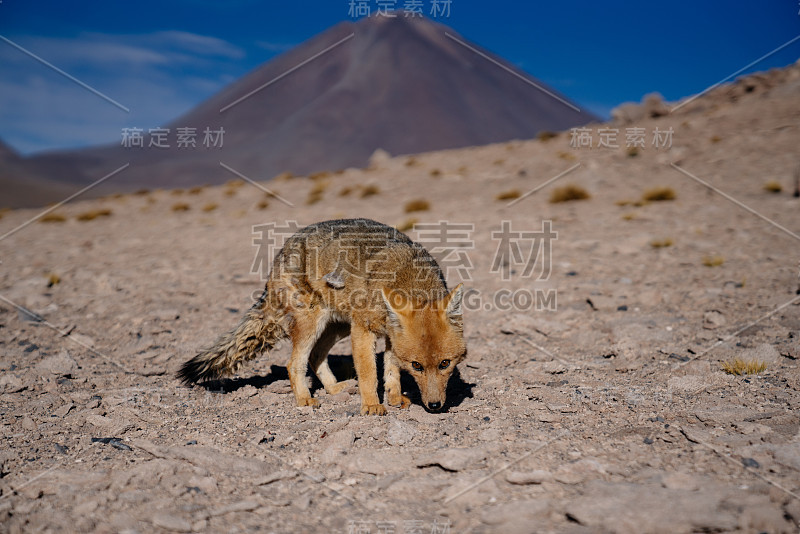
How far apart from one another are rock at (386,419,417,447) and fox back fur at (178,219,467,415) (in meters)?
0.34

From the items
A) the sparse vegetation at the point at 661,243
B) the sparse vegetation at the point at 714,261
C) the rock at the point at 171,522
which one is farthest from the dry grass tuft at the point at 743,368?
the sparse vegetation at the point at 661,243

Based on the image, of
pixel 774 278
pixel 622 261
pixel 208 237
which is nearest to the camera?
pixel 774 278

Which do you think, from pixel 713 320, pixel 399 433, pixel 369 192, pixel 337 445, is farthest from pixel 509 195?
pixel 337 445

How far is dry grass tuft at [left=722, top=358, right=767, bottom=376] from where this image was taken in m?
5.23

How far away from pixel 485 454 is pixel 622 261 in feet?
24.5

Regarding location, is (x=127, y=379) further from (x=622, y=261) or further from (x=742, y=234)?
(x=742, y=234)

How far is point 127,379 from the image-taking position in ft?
19.1

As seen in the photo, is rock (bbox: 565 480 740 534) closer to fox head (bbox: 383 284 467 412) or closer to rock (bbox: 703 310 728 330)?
fox head (bbox: 383 284 467 412)

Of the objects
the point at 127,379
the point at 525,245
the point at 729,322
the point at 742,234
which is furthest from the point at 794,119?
the point at 127,379

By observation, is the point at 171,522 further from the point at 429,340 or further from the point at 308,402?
the point at 429,340

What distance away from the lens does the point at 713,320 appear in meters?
6.98

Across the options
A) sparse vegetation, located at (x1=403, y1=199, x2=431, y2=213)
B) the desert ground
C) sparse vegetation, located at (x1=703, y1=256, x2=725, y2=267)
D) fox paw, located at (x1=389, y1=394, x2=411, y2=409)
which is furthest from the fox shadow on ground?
sparse vegetation, located at (x1=403, y1=199, x2=431, y2=213)

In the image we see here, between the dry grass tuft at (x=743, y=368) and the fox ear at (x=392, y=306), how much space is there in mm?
3427

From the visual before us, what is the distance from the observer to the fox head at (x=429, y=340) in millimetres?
4645
